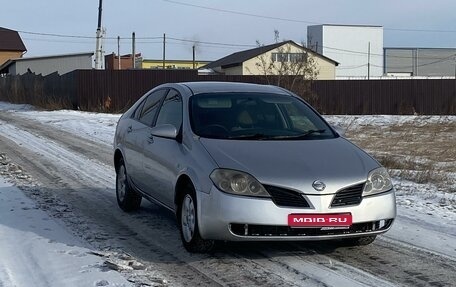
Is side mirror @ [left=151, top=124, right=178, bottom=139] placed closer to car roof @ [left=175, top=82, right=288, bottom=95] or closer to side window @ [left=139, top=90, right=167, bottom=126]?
car roof @ [left=175, top=82, right=288, bottom=95]

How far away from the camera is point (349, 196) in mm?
5969

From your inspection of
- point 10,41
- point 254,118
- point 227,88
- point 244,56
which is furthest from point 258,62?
point 254,118

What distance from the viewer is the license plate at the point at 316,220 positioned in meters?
5.80

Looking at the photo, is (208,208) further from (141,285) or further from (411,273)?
(411,273)

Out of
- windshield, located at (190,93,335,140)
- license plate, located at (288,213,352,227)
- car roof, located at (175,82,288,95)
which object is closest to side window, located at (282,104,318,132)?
windshield, located at (190,93,335,140)

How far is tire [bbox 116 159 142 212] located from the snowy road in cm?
12

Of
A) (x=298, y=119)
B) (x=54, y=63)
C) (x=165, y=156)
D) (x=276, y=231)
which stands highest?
(x=54, y=63)

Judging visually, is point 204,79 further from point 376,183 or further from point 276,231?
point 276,231

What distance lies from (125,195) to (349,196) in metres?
3.40

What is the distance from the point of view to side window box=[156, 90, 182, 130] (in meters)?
7.30

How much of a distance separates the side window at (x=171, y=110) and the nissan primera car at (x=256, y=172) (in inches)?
0.6

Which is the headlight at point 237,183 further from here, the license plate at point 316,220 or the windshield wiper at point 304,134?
the windshield wiper at point 304,134

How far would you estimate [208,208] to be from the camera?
19.6 feet

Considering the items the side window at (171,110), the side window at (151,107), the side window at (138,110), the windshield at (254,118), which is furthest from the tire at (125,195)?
the windshield at (254,118)
